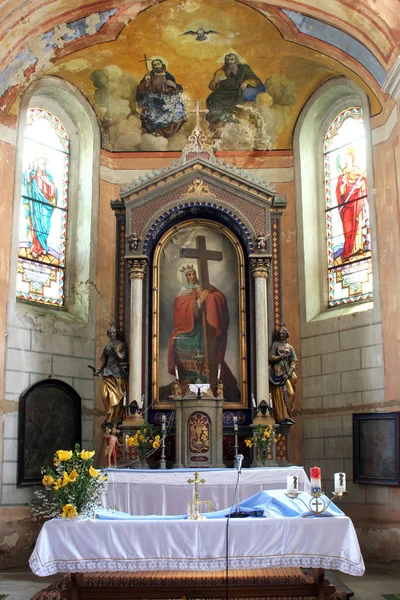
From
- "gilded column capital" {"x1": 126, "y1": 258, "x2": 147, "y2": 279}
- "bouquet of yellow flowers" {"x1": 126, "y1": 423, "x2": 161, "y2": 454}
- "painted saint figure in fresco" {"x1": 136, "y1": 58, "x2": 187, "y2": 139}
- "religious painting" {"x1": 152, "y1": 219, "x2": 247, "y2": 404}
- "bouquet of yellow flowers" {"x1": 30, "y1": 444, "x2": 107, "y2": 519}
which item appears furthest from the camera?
"painted saint figure in fresco" {"x1": 136, "y1": 58, "x2": 187, "y2": 139}

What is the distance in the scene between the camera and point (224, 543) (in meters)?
5.81

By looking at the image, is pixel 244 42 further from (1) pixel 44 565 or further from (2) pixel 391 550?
(1) pixel 44 565

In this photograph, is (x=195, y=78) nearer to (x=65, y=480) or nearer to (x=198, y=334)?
(x=198, y=334)

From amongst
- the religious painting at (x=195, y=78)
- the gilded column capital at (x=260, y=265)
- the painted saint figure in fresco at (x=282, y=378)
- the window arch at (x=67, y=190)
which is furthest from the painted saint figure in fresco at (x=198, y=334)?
the religious painting at (x=195, y=78)

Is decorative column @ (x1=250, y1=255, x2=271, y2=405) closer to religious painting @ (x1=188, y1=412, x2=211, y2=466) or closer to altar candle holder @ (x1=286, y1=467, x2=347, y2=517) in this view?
religious painting @ (x1=188, y1=412, x2=211, y2=466)

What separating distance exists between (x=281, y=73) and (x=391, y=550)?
8.32 meters

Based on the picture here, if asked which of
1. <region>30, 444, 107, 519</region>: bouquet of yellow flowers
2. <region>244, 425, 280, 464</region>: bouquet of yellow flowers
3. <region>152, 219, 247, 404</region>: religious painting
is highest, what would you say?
<region>152, 219, 247, 404</region>: religious painting

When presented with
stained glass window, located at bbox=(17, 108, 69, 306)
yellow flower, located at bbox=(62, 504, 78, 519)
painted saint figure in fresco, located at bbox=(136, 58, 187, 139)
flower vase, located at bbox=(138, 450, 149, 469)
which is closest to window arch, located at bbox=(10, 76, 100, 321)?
stained glass window, located at bbox=(17, 108, 69, 306)

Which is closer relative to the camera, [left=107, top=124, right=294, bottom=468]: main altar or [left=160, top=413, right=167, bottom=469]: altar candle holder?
[left=160, top=413, right=167, bottom=469]: altar candle holder

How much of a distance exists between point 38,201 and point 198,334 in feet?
12.2

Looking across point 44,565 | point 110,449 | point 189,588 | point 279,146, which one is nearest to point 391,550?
point 110,449

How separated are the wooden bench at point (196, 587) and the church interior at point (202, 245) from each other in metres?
3.42

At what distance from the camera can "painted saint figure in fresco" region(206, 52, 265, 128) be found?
519 inches

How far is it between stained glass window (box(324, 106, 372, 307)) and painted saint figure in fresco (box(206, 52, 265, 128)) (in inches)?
65.6
